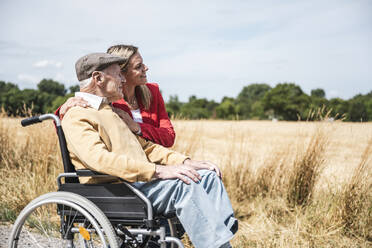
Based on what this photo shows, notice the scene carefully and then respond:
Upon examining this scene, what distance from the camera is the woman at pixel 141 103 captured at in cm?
263

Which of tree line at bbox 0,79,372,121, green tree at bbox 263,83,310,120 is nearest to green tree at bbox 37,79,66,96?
tree line at bbox 0,79,372,121

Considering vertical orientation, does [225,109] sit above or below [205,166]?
above

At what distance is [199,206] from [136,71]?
4.03 ft

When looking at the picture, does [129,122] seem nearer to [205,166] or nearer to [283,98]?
[205,166]

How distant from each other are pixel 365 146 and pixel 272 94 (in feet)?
136

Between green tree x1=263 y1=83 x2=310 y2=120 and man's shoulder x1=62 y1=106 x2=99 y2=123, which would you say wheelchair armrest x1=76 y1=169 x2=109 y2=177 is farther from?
green tree x1=263 y1=83 x2=310 y2=120

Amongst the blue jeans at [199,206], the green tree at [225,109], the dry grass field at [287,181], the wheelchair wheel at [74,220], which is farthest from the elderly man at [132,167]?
the green tree at [225,109]

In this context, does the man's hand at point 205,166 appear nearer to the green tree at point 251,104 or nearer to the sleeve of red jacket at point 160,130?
the sleeve of red jacket at point 160,130

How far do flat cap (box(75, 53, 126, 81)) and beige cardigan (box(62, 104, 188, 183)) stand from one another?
8.3 inches

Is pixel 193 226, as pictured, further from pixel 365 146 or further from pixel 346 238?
pixel 365 146

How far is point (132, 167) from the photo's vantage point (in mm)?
1854

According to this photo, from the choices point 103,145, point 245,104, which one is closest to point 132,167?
point 103,145

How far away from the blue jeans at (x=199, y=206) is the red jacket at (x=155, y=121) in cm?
69

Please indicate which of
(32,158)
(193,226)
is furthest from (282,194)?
(32,158)
